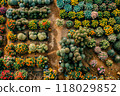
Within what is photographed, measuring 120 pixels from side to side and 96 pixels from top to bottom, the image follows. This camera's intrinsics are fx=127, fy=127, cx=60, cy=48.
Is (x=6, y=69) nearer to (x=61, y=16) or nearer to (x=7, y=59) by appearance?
(x=7, y=59)

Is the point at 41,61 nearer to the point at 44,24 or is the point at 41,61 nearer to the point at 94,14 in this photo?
the point at 44,24

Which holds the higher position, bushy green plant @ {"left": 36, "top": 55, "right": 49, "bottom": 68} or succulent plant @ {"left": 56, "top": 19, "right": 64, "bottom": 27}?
succulent plant @ {"left": 56, "top": 19, "right": 64, "bottom": 27}

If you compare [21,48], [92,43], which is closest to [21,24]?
[21,48]

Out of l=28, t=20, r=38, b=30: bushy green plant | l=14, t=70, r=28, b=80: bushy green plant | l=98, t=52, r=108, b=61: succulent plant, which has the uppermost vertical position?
l=28, t=20, r=38, b=30: bushy green plant

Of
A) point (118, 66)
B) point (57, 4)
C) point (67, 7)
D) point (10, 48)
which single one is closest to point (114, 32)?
point (118, 66)

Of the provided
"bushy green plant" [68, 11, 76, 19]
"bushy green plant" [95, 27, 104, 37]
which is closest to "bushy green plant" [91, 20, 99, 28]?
"bushy green plant" [95, 27, 104, 37]

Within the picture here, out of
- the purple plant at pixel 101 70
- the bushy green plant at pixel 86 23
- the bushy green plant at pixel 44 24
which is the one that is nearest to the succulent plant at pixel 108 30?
the bushy green plant at pixel 86 23

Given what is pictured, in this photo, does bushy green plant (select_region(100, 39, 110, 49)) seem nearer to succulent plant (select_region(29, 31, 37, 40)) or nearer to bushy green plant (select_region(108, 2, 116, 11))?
bushy green plant (select_region(108, 2, 116, 11))

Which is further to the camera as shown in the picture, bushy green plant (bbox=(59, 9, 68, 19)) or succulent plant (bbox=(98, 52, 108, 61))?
bushy green plant (bbox=(59, 9, 68, 19))

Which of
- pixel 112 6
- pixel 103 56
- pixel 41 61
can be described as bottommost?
pixel 41 61
